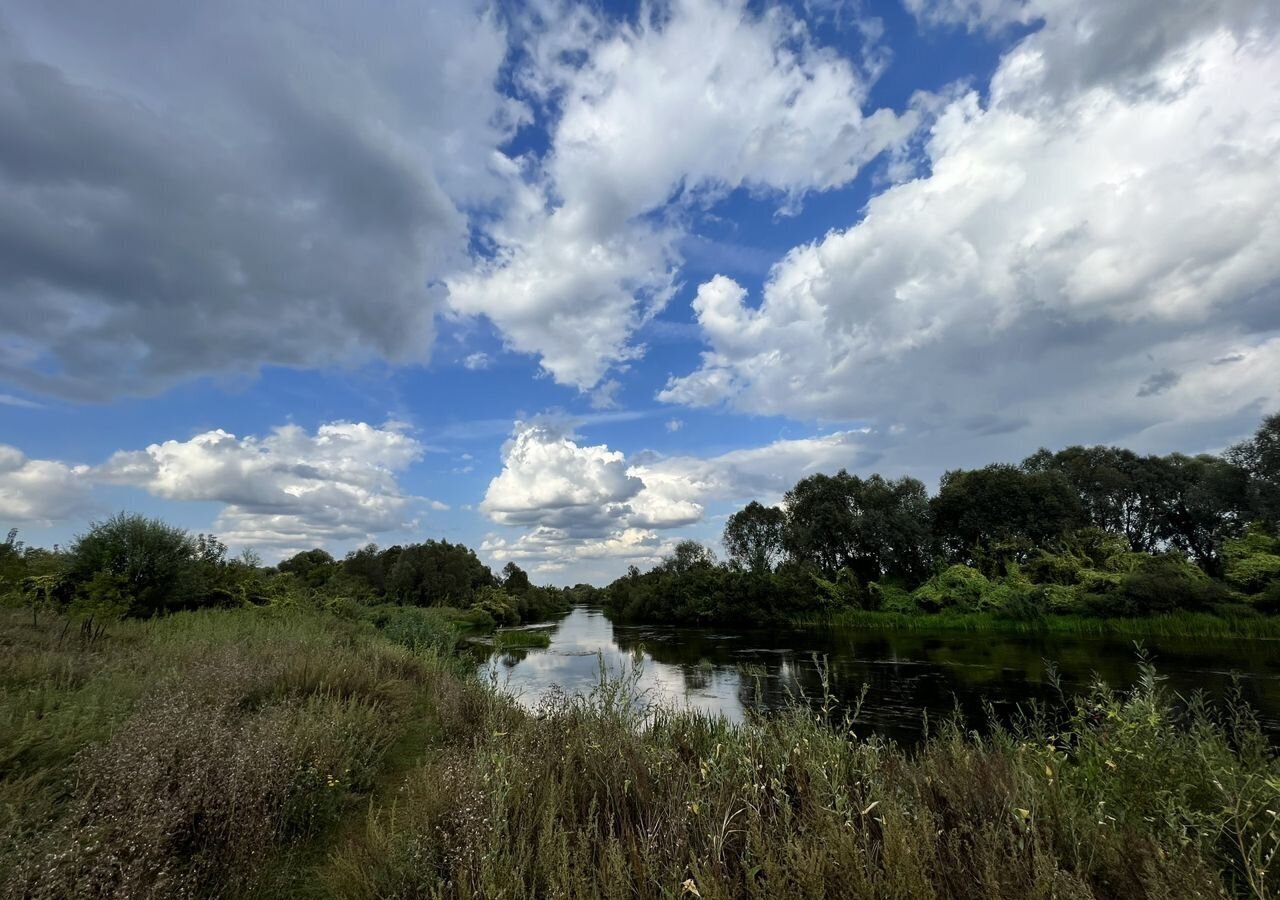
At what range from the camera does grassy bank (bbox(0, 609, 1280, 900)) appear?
257cm

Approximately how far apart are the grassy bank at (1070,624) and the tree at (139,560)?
124 feet

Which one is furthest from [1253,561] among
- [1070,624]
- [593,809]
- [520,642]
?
[593,809]

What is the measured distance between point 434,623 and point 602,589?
149m

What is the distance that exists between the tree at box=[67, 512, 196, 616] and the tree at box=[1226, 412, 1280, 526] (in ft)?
166

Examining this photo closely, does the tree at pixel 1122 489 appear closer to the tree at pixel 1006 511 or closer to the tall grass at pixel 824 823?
the tree at pixel 1006 511

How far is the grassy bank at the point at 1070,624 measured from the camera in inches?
1018

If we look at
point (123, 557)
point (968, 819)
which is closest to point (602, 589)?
point (123, 557)

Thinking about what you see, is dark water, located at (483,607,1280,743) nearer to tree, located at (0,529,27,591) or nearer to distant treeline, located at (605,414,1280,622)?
distant treeline, located at (605,414,1280,622)

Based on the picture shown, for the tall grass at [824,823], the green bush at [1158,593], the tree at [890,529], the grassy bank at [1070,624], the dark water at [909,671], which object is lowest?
the dark water at [909,671]

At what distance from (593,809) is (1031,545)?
48.7 meters

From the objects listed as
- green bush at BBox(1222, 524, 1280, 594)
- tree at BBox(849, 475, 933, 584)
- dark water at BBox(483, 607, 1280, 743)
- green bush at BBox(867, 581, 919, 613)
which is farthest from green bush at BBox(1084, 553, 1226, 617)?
tree at BBox(849, 475, 933, 584)

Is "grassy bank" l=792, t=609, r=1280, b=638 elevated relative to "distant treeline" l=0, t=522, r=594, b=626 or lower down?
lower down

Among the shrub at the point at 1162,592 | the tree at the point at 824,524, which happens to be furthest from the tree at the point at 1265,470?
the tree at the point at 824,524

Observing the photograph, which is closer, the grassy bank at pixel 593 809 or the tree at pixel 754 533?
the grassy bank at pixel 593 809
